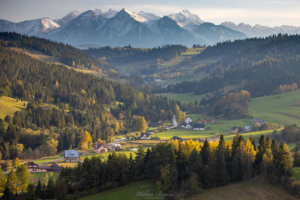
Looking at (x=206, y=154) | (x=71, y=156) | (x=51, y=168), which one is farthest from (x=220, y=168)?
(x=71, y=156)

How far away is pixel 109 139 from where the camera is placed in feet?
331

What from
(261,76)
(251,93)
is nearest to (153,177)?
(251,93)

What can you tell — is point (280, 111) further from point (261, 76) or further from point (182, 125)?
point (261, 76)

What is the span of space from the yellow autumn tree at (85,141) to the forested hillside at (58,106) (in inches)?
119

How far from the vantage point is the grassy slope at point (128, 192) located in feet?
140

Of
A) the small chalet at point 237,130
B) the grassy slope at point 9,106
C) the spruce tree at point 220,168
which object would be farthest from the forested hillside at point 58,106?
the spruce tree at point 220,168

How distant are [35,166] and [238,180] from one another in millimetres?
49235

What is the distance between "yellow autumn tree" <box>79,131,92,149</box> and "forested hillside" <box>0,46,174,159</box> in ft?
9.94

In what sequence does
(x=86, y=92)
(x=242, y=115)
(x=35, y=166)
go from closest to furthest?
(x=35, y=166), (x=242, y=115), (x=86, y=92)

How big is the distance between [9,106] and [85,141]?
3966 cm

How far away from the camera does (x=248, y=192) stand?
39875 mm

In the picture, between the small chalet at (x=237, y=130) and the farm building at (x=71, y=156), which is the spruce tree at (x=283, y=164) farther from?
the small chalet at (x=237, y=130)

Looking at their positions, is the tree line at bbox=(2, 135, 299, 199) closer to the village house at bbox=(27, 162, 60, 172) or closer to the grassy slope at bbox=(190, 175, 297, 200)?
the grassy slope at bbox=(190, 175, 297, 200)

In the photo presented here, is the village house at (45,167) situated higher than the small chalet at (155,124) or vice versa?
the small chalet at (155,124)
